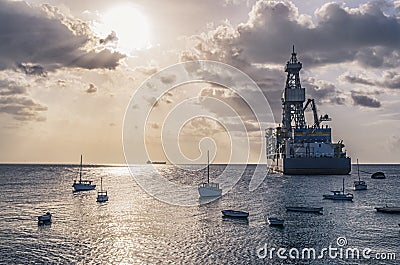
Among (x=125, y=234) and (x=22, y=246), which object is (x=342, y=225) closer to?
(x=125, y=234)

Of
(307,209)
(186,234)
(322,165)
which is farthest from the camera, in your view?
(322,165)

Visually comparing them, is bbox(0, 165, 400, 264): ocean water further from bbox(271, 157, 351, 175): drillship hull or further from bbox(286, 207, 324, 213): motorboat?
bbox(271, 157, 351, 175): drillship hull

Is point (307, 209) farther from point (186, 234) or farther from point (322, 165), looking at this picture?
point (322, 165)

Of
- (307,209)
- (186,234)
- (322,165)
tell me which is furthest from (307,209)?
(322,165)

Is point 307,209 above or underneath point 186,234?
above

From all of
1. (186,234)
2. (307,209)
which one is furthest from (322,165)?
(186,234)

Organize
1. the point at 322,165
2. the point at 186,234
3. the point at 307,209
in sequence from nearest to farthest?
the point at 186,234, the point at 307,209, the point at 322,165

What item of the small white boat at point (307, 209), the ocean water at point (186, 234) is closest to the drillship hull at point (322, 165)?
the ocean water at point (186, 234)

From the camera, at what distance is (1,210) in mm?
95562

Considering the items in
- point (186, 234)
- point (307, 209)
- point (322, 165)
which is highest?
point (322, 165)

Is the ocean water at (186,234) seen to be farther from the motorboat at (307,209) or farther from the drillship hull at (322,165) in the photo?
the drillship hull at (322,165)

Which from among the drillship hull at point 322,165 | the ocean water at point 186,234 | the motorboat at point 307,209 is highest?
the drillship hull at point 322,165

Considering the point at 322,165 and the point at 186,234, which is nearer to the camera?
the point at 186,234

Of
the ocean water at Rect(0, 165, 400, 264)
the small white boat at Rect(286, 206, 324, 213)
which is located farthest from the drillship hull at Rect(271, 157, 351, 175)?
the small white boat at Rect(286, 206, 324, 213)
